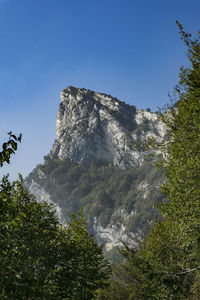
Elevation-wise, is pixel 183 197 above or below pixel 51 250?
below

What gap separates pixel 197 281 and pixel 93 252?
10496 millimetres

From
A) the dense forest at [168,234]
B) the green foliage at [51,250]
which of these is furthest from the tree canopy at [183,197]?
the green foliage at [51,250]

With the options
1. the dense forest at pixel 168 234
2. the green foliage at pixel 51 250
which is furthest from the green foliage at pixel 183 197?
the green foliage at pixel 51 250

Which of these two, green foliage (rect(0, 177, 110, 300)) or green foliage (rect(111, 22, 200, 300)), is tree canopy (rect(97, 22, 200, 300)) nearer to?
green foliage (rect(111, 22, 200, 300))

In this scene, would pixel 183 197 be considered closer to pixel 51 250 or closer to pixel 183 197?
pixel 183 197

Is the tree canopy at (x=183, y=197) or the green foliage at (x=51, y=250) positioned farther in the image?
the green foliage at (x=51, y=250)

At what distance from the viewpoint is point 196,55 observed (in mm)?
20094

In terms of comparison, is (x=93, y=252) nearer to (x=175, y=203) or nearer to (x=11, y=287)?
(x=175, y=203)

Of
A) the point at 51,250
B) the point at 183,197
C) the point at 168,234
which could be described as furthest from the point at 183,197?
the point at 51,250

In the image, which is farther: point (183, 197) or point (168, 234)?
point (168, 234)

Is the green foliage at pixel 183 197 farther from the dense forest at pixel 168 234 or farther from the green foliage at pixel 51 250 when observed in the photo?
the green foliage at pixel 51 250

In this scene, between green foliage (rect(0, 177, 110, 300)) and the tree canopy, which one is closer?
the tree canopy

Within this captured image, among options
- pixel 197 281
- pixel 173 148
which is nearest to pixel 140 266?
pixel 197 281

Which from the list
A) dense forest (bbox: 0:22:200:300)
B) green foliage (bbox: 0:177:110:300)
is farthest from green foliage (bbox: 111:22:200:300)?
green foliage (bbox: 0:177:110:300)
